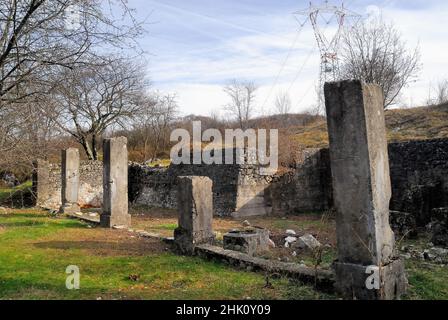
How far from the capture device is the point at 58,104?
35.8 ft

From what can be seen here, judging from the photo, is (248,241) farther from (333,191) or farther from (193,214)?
(333,191)

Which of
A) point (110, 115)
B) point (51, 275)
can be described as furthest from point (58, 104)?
point (110, 115)

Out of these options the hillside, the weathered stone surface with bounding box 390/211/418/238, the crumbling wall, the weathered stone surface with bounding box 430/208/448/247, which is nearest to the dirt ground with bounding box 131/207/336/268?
the crumbling wall

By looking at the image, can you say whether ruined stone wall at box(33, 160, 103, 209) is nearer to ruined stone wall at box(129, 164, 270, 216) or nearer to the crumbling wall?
ruined stone wall at box(129, 164, 270, 216)

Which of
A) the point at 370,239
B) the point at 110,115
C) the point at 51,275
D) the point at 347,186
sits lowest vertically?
the point at 51,275

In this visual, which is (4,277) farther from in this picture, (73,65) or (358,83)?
(358,83)

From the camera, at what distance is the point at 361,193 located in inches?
195

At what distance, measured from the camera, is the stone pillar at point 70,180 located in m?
16.1

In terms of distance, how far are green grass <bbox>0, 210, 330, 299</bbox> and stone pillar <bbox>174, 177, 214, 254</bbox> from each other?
0.40 m

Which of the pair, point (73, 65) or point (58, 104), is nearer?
point (73, 65)

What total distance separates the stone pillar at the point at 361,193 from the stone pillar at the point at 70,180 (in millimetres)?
12983

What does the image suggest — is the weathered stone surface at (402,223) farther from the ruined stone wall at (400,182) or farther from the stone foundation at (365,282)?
the stone foundation at (365,282)

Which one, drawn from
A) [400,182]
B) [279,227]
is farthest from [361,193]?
[400,182]

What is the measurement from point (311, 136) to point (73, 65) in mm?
22038
